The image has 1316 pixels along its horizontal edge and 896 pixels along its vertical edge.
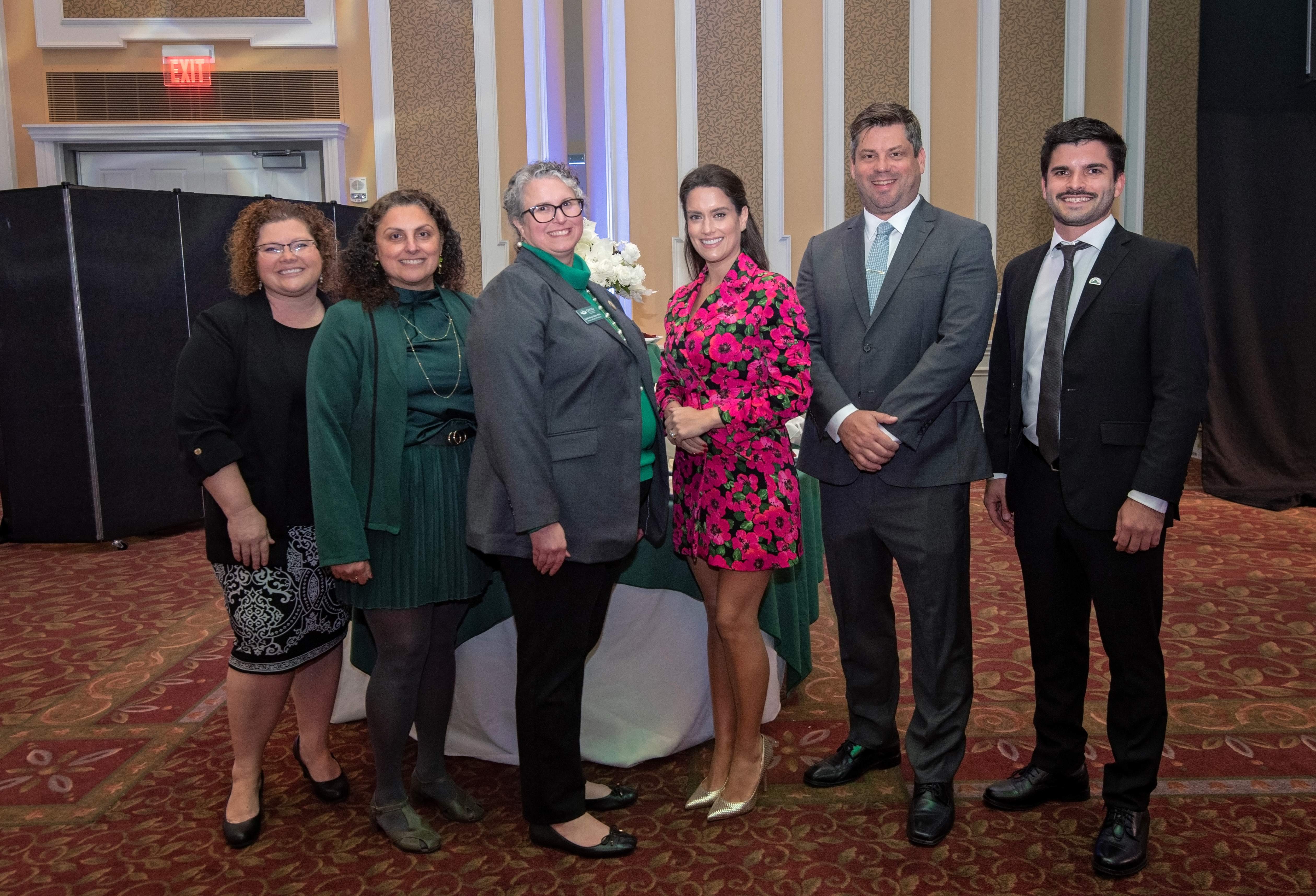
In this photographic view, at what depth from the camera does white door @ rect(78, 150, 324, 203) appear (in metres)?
6.75

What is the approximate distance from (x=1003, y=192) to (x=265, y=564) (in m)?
5.88

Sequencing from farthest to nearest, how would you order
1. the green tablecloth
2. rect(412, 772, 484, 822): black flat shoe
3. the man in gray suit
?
the green tablecloth < rect(412, 772, 484, 822): black flat shoe < the man in gray suit

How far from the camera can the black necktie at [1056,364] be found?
79.4 inches

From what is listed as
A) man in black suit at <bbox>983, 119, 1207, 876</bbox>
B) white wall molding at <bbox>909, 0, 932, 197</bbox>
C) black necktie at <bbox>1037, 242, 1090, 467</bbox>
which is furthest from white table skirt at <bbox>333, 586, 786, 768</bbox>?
white wall molding at <bbox>909, 0, 932, 197</bbox>

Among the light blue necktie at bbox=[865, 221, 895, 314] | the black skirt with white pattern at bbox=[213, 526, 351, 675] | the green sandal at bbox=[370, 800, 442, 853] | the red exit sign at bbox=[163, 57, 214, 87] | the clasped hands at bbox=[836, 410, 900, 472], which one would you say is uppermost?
the red exit sign at bbox=[163, 57, 214, 87]

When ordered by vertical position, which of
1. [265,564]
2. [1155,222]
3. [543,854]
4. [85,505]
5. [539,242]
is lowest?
[543,854]

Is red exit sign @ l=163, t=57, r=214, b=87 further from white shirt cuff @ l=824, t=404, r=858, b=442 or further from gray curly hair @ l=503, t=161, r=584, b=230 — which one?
white shirt cuff @ l=824, t=404, r=858, b=442

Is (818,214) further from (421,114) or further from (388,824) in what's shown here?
(388,824)

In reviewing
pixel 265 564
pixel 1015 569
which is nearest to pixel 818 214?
pixel 1015 569

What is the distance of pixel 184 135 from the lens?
21.8 feet

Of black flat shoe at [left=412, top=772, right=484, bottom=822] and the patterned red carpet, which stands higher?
black flat shoe at [left=412, top=772, right=484, bottom=822]

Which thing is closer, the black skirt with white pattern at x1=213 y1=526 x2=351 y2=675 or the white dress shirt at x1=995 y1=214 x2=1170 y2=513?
the white dress shirt at x1=995 y1=214 x2=1170 y2=513

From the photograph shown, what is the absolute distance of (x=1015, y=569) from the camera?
4344mm

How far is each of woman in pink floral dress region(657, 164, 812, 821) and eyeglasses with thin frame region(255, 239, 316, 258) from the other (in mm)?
847
